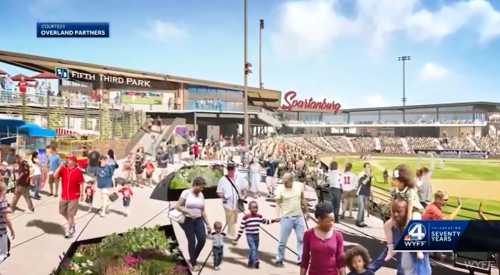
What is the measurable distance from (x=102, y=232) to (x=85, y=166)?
828cm

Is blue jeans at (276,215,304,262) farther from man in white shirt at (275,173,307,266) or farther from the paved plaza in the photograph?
the paved plaza

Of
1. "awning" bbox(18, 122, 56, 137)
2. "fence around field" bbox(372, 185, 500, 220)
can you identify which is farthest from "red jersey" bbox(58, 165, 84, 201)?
"awning" bbox(18, 122, 56, 137)

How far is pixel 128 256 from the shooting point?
15.7ft

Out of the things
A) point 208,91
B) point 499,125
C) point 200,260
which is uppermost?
point 208,91

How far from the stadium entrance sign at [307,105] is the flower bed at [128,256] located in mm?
56825

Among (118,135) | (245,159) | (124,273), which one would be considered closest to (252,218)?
(124,273)

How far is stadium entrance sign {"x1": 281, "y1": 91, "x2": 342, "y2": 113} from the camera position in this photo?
62119 millimetres

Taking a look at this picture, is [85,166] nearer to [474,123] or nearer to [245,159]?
[245,159]

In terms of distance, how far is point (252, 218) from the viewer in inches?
271

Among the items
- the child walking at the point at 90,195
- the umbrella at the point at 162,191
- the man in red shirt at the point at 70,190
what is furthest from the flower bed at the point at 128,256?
the umbrella at the point at 162,191

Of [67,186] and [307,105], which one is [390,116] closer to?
[307,105]

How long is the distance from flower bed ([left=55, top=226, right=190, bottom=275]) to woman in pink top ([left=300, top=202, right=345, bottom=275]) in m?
1.47

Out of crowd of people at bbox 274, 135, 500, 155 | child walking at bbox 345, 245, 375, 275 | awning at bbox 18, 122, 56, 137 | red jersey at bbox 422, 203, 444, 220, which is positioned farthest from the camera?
crowd of people at bbox 274, 135, 500, 155

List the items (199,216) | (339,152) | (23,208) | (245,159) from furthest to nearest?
(339,152) → (245,159) → (23,208) → (199,216)
